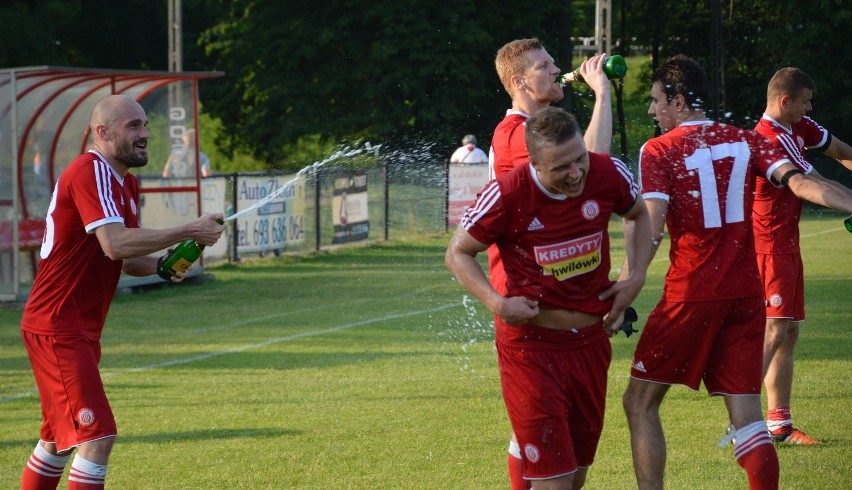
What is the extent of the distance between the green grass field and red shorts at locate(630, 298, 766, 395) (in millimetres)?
1115

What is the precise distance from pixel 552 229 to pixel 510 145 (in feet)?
3.09

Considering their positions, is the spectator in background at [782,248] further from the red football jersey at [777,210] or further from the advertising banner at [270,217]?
the advertising banner at [270,217]

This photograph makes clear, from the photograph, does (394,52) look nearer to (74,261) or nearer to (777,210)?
(777,210)

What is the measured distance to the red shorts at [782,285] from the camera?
24.6ft

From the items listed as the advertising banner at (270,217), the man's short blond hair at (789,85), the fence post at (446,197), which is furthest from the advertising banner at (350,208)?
the man's short blond hair at (789,85)

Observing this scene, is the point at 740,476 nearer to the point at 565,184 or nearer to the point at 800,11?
the point at 565,184

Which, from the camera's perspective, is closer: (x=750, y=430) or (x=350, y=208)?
(x=750, y=430)

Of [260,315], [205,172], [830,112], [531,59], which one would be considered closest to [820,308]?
[260,315]

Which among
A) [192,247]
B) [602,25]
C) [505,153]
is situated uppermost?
[602,25]

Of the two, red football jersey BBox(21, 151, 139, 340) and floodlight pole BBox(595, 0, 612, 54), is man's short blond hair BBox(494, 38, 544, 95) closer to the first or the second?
red football jersey BBox(21, 151, 139, 340)

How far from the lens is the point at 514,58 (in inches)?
228

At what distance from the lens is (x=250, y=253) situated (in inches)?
830

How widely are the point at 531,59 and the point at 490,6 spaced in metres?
36.3

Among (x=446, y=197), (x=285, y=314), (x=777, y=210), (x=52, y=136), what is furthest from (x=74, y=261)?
(x=446, y=197)
